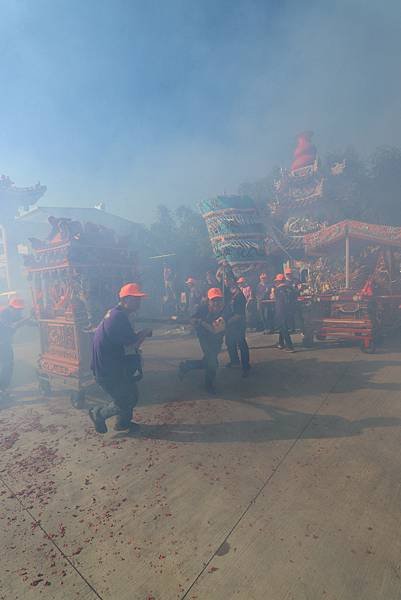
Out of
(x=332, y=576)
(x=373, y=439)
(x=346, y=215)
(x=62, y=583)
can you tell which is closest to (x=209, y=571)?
(x=332, y=576)

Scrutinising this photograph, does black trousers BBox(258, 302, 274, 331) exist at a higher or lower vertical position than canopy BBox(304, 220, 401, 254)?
lower

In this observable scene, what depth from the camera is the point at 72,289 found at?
5656 millimetres

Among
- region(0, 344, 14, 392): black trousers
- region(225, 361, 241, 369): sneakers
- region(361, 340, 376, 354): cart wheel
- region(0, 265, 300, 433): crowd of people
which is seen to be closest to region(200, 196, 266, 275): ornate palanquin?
region(0, 265, 300, 433): crowd of people

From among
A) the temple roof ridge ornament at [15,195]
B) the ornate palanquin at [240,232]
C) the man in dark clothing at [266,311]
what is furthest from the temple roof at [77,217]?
the man in dark clothing at [266,311]

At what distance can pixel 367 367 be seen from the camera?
615cm

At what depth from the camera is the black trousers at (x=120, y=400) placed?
4012mm

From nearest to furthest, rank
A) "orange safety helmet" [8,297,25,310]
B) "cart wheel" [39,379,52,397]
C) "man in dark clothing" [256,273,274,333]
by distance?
"cart wheel" [39,379,52,397]
"orange safety helmet" [8,297,25,310]
"man in dark clothing" [256,273,274,333]

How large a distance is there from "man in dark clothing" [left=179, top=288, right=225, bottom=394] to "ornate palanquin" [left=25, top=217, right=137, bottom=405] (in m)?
1.73

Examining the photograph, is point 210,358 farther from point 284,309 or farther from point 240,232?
point 240,232

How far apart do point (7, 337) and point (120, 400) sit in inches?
144

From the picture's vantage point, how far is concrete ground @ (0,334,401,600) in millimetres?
2055

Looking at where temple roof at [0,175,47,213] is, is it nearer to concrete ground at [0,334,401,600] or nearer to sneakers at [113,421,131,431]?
concrete ground at [0,334,401,600]

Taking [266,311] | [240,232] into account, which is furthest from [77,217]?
[266,311]

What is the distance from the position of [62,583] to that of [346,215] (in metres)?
19.7
